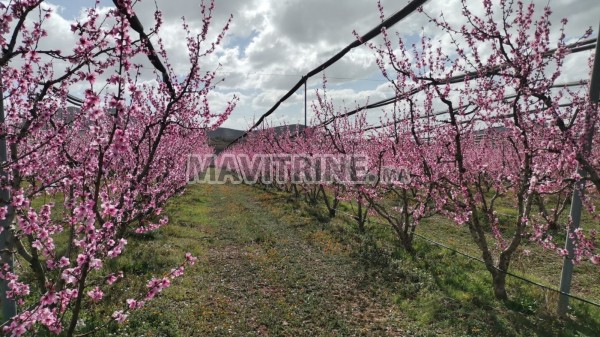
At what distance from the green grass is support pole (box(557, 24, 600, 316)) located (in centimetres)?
22

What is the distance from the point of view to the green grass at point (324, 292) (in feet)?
20.3

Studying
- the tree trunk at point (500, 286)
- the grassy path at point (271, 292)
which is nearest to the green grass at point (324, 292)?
the grassy path at point (271, 292)

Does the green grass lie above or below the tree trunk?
below

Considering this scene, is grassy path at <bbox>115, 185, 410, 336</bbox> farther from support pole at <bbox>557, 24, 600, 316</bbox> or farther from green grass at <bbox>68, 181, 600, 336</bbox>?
support pole at <bbox>557, 24, 600, 316</bbox>

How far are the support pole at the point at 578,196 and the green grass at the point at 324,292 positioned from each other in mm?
217

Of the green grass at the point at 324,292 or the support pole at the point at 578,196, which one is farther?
the green grass at the point at 324,292

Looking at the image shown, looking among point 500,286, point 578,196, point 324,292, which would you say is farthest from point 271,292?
point 578,196

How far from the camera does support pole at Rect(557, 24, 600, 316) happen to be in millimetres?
5629

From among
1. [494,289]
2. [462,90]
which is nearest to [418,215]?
[494,289]

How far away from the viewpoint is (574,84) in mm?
9445

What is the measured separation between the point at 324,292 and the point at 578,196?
5.05 m

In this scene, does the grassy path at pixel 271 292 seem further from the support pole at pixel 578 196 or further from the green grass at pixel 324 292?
the support pole at pixel 578 196

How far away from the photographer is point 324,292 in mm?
7812

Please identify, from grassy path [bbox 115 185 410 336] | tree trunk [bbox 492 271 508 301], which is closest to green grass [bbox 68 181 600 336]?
grassy path [bbox 115 185 410 336]
